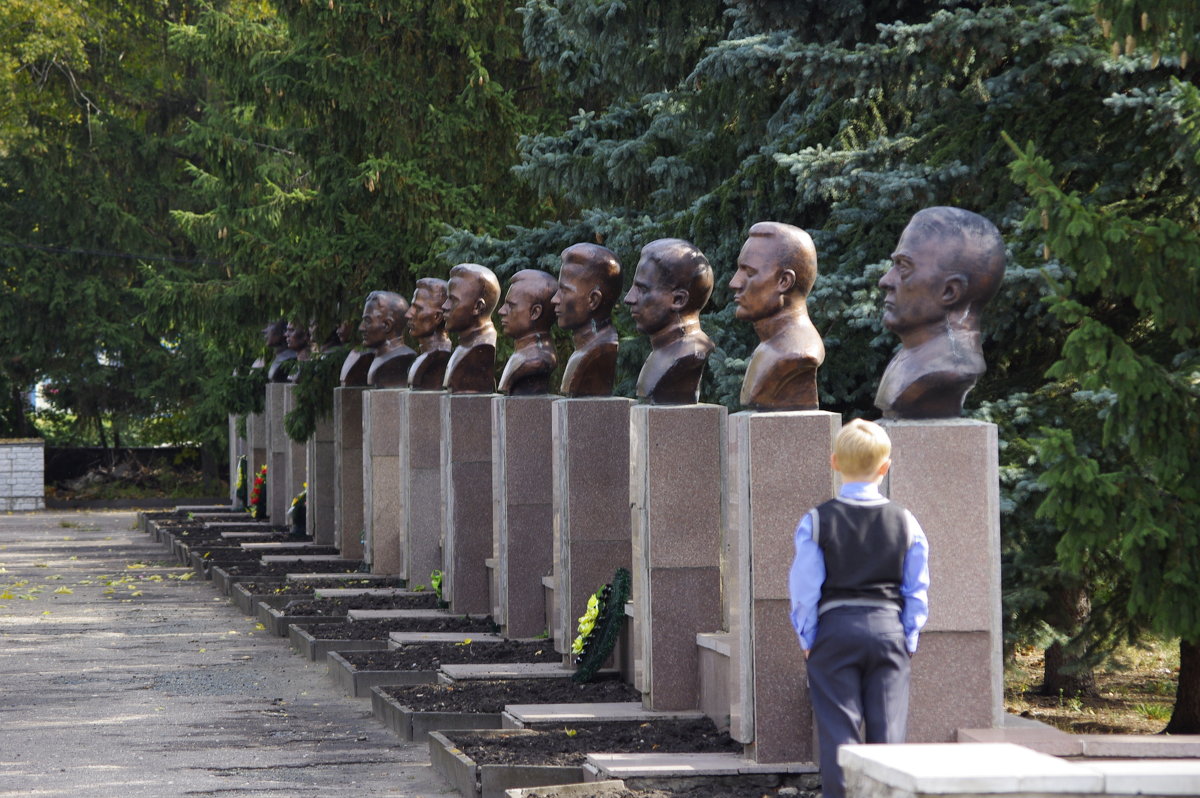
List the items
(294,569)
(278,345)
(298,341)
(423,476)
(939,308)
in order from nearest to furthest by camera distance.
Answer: (939,308), (423,476), (294,569), (298,341), (278,345)

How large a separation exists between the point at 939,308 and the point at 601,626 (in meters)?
3.65

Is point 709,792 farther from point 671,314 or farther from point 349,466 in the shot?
point 349,466

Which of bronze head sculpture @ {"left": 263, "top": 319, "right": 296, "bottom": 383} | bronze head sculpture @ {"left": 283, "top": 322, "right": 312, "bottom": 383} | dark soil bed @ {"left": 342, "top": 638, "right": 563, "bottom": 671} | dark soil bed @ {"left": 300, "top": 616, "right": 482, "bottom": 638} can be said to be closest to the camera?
dark soil bed @ {"left": 342, "top": 638, "right": 563, "bottom": 671}

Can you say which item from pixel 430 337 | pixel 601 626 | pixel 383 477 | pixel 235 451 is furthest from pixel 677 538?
pixel 235 451

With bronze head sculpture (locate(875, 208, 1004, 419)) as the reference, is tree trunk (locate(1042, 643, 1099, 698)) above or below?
below

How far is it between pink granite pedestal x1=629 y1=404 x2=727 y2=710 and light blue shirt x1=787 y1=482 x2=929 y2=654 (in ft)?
10.0

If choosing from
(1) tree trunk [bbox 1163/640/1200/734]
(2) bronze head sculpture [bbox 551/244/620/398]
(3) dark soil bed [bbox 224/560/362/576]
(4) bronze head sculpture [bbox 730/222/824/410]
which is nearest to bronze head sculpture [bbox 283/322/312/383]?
(3) dark soil bed [bbox 224/560/362/576]

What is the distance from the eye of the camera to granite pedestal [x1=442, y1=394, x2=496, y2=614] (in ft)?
44.0

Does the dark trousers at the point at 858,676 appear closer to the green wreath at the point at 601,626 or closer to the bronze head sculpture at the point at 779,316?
the bronze head sculpture at the point at 779,316

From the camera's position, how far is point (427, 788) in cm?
822

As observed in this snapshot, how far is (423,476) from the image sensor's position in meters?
15.0

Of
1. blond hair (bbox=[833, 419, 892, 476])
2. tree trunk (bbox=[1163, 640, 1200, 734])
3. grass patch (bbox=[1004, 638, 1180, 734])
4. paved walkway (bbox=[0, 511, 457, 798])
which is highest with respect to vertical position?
blond hair (bbox=[833, 419, 892, 476])

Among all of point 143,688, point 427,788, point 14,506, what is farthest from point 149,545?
point 427,788

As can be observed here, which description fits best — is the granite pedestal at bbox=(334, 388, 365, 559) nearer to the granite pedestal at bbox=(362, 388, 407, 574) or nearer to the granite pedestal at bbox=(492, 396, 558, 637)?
the granite pedestal at bbox=(362, 388, 407, 574)
